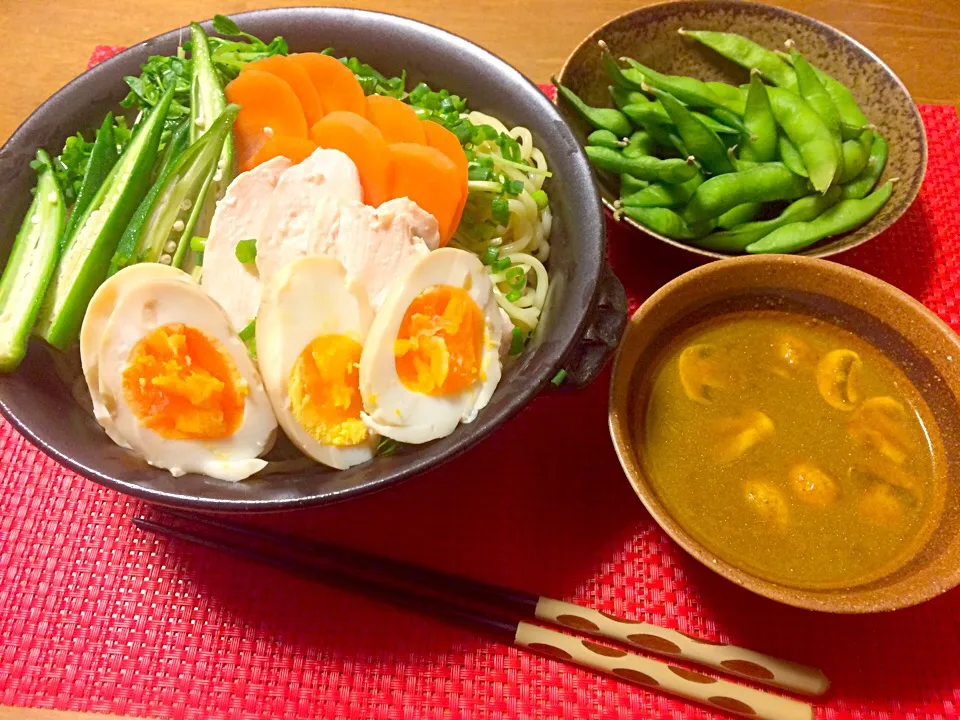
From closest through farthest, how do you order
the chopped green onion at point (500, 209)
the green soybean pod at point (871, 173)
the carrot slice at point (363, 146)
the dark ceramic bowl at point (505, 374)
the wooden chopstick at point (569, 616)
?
the dark ceramic bowl at point (505, 374) → the wooden chopstick at point (569, 616) → the carrot slice at point (363, 146) → the chopped green onion at point (500, 209) → the green soybean pod at point (871, 173)

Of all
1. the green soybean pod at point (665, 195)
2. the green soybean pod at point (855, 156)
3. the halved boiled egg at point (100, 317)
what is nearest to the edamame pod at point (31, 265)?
the halved boiled egg at point (100, 317)

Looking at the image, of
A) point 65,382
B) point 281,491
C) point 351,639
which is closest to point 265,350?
point 281,491

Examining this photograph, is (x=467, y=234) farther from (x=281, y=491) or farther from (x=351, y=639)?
(x=351, y=639)

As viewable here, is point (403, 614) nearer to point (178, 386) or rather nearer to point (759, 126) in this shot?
point (178, 386)

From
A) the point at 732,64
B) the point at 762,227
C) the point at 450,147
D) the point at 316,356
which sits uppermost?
the point at 732,64

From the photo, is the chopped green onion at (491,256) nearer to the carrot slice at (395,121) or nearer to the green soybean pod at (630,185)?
the carrot slice at (395,121)

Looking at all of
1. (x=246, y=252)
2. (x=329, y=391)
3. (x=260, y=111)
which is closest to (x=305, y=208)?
(x=246, y=252)
